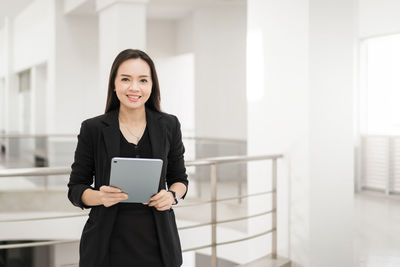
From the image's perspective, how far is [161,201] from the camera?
1.68 metres

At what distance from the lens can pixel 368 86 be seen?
8.37 metres

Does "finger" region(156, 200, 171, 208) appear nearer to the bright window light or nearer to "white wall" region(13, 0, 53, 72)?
the bright window light

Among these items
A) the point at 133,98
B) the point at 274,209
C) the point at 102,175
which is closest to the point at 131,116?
the point at 133,98

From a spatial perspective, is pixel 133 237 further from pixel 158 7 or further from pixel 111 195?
pixel 158 7

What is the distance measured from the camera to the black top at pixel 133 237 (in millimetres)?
1708

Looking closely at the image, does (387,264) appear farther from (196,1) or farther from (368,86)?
(196,1)

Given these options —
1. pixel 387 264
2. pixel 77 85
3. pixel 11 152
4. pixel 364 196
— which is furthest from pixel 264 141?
pixel 11 152

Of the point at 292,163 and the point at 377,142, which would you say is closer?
the point at 292,163

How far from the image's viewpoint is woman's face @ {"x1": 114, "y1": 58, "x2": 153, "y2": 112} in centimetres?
172

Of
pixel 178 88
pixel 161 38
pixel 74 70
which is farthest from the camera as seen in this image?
pixel 178 88

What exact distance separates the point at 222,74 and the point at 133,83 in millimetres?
7451

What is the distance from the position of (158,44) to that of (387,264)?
764 cm

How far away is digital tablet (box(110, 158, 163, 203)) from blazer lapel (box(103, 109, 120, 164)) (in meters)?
0.13

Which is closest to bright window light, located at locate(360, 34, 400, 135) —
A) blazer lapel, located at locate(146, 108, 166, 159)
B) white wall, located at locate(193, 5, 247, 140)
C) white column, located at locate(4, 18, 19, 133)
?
white wall, located at locate(193, 5, 247, 140)
